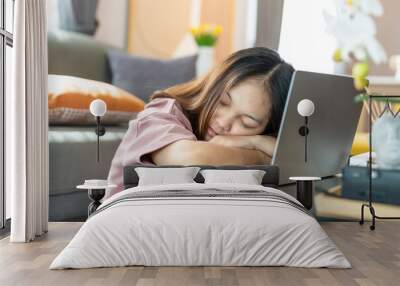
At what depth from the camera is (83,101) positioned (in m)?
4.65

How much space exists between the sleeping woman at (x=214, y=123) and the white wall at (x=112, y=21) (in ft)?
1.89

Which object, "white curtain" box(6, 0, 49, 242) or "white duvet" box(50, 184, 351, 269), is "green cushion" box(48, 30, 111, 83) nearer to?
"white curtain" box(6, 0, 49, 242)

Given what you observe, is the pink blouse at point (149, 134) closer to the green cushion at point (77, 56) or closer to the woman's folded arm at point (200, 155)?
the woman's folded arm at point (200, 155)

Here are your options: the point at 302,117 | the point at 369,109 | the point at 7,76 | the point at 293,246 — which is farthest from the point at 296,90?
the point at 7,76

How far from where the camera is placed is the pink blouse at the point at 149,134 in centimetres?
468

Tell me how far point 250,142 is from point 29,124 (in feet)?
5.81

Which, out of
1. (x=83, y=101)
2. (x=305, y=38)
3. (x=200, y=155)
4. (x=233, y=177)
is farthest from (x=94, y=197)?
(x=305, y=38)

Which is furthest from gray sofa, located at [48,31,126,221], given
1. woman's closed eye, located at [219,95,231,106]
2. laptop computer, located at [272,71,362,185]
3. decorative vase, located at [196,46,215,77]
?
laptop computer, located at [272,71,362,185]

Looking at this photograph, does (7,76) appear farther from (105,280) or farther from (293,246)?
(293,246)

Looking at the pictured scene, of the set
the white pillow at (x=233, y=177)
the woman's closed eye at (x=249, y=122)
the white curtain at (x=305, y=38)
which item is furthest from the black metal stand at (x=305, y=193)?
the white curtain at (x=305, y=38)

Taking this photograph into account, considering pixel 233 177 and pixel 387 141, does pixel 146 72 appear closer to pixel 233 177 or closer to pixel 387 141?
pixel 233 177

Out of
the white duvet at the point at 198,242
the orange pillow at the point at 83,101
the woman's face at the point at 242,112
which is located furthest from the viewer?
the woman's face at the point at 242,112

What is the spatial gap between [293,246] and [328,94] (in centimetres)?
194

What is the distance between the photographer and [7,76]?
4.58m
